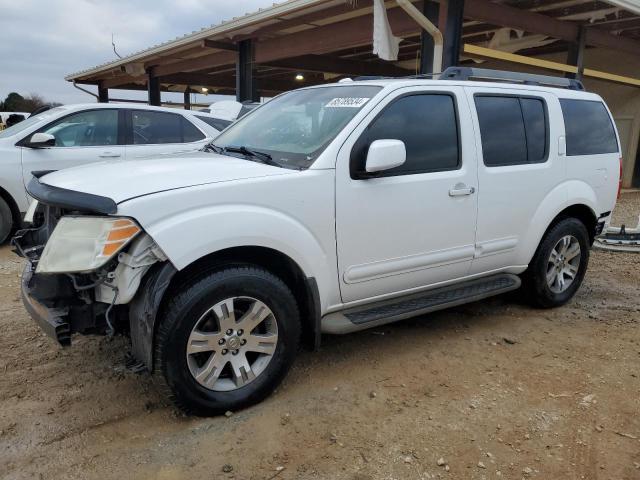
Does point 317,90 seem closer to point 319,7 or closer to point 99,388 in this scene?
point 99,388

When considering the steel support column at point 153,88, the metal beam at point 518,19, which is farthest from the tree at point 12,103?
the metal beam at point 518,19

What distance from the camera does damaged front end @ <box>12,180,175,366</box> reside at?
8.14 ft

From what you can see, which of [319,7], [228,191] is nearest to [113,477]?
[228,191]

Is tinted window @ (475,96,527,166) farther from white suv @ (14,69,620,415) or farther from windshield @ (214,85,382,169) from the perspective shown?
windshield @ (214,85,382,169)

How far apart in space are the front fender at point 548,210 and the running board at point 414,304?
0.80ft

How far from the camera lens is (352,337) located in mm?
3932

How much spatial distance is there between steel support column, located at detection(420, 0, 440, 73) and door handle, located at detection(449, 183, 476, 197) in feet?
15.4

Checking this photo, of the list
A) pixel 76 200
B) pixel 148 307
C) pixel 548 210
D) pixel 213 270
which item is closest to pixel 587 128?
pixel 548 210

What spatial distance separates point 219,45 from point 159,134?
530cm

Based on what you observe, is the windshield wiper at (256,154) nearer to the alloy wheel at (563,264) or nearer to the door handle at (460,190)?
the door handle at (460,190)

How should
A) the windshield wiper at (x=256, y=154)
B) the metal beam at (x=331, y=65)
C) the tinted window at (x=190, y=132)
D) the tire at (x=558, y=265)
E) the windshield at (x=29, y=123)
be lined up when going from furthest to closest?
the metal beam at (x=331, y=65)
the tinted window at (x=190, y=132)
the windshield at (x=29, y=123)
the tire at (x=558, y=265)
the windshield wiper at (x=256, y=154)

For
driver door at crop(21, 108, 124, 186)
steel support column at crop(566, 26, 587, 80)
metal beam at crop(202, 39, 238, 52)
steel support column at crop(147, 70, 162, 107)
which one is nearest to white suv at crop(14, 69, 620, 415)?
driver door at crop(21, 108, 124, 186)

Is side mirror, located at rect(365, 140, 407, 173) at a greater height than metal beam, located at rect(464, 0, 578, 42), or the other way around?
metal beam, located at rect(464, 0, 578, 42)

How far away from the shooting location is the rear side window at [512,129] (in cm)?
385
